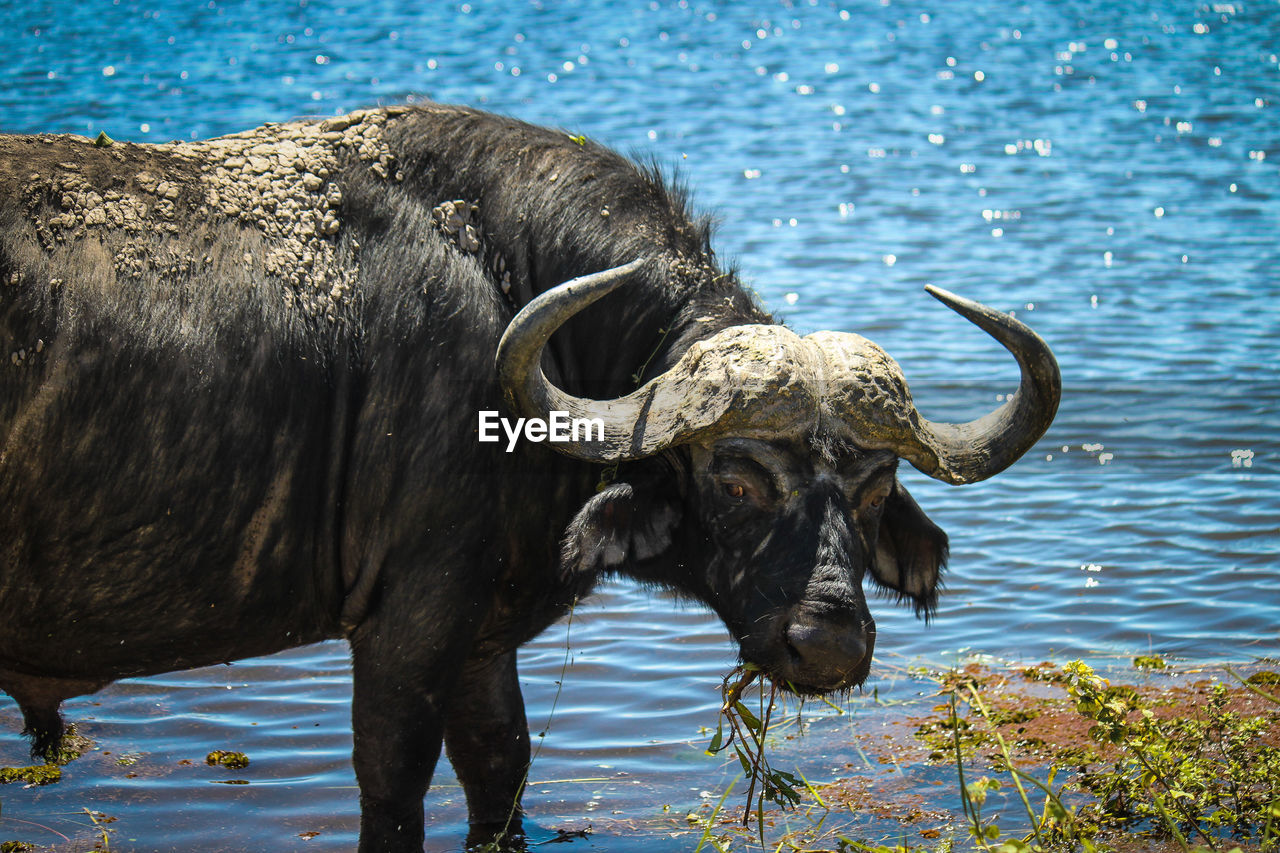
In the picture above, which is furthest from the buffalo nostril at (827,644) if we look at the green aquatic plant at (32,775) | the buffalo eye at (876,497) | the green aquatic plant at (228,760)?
the green aquatic plant at (32,775)

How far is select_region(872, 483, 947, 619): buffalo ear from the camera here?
4156mm

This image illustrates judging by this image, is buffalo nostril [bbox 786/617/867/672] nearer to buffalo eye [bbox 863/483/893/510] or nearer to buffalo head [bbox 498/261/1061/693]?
buffalo head [bbox 498/261/1061/693]

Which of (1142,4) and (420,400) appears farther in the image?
(1142,4)

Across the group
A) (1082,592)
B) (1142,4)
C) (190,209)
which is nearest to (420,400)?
(190,209)

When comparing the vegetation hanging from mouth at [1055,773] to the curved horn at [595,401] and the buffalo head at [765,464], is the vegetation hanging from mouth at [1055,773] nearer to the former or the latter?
the buffalo head at [765,464]

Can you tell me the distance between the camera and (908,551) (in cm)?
423

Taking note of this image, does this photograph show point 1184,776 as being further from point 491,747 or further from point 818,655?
point 491,747

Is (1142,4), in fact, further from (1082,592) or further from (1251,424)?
(1082,592)

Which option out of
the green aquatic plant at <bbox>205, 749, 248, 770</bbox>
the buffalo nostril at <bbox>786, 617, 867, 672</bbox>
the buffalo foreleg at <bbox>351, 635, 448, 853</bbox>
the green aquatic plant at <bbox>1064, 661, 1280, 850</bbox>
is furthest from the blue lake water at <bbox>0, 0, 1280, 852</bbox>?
→ the buffalo nostril at <bbox>786, 617, 867, 672</bbox>

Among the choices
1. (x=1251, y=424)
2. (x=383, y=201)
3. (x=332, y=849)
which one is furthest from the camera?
(x=1251, y=424)

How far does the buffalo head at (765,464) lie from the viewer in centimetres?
358

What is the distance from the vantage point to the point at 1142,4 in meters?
29.8

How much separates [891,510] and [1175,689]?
7.00 ft

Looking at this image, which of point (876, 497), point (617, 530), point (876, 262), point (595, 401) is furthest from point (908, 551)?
point (876, 262)
